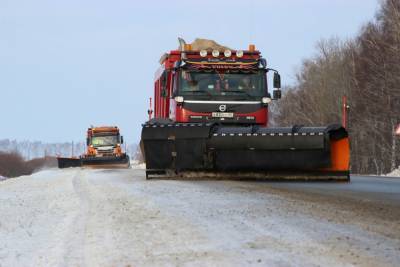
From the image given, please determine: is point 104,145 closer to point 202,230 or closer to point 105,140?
point 105,140

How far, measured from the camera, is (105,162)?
37.4 metres

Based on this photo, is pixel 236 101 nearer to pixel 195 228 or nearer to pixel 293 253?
pixel 195 228

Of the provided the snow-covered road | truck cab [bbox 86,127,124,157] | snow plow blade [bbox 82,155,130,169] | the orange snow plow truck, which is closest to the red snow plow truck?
the snow-covered road

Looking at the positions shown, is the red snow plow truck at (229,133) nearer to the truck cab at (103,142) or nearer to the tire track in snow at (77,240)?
the tire track in snow at (77,240)

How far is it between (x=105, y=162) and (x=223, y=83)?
73.1 feet

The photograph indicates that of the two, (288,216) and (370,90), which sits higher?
(370,90)

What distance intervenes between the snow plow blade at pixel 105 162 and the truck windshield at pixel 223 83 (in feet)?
71.6

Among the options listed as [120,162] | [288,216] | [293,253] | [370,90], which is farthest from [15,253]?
[370,90]

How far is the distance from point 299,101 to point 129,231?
191 feet

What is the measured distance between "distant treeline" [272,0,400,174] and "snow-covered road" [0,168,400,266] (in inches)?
1215

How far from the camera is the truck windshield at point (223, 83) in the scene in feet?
51.8

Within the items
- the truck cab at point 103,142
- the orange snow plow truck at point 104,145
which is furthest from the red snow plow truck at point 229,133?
the truck cab at point 103,142

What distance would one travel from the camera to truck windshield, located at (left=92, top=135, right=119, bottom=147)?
133ft

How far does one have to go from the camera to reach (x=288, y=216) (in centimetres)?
742
